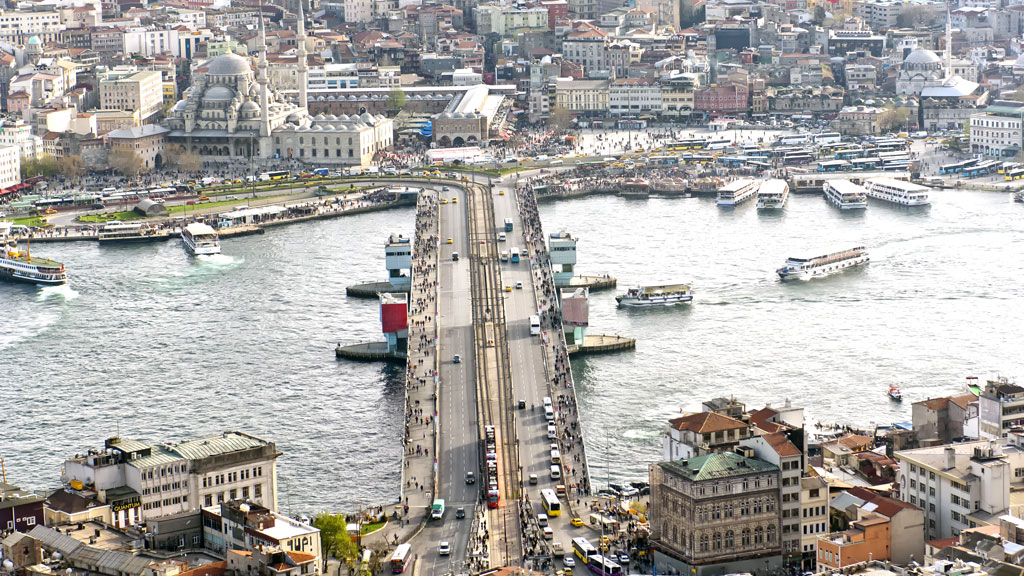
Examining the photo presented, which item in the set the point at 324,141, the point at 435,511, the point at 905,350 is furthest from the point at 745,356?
the point at 324,141

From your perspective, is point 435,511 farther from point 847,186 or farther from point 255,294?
point 847,186

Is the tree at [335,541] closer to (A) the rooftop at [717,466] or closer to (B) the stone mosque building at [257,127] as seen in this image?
(A) the rooftop at [717,466]

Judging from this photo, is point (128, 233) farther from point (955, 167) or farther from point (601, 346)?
point (955, 167)

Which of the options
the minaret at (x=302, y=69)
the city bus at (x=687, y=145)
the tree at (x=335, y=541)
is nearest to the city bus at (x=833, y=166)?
the city bus at (x=687, y=145)

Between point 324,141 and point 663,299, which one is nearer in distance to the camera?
point 663,299

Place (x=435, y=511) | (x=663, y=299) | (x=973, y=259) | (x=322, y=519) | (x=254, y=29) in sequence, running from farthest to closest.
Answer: (x=254, y=29) < (x=973, y=259) < (x=663, y=299) < (x=435, y=511) < (x=322, y=519)

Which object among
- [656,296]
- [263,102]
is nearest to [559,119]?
[263,102]
